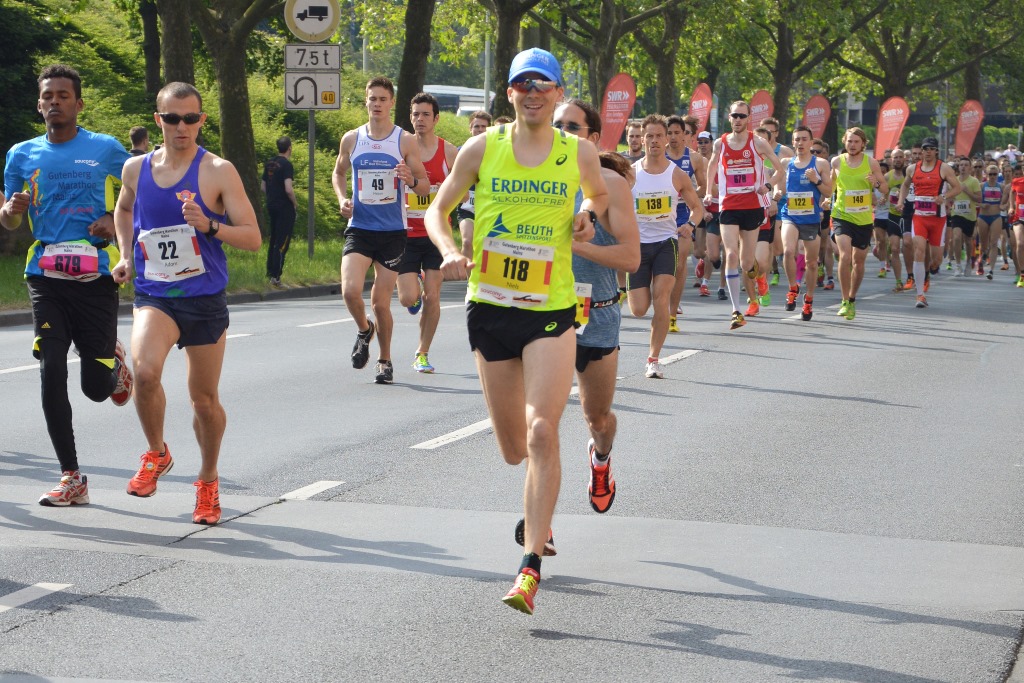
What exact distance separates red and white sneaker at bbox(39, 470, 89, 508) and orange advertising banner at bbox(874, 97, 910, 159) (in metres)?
31.4

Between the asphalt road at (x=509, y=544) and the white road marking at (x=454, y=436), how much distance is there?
2.6 inches

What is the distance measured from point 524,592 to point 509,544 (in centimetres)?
142

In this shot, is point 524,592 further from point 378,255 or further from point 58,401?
point 378,255

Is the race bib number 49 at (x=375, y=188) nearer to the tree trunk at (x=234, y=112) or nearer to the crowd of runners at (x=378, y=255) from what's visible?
the crowd of runners at (x=378, y=255)

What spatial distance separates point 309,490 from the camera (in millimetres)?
7824

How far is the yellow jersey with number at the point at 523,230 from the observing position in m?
5.77

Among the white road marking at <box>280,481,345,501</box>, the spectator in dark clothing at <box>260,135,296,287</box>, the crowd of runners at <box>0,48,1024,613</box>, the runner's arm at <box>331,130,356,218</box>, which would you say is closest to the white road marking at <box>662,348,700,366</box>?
the crowd of runners at <box>0,48,1024,613</box>

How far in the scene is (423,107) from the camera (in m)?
12.5

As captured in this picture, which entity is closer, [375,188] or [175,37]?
[375,188]

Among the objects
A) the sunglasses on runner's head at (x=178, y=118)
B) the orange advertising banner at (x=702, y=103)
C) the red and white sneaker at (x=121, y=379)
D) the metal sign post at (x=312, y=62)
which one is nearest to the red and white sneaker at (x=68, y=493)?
the red and white sneaker at (x=121, y=379)

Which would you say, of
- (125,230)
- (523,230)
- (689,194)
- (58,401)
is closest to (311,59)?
(689,194)

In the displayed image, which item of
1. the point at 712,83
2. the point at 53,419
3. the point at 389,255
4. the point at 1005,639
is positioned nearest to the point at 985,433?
the point at 389,255

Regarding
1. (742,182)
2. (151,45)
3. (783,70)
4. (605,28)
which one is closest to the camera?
(742,182)

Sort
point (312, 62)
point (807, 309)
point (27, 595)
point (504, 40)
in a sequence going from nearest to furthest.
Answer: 1. point (27, 595)
2. point (807, 309)
3. point (312, 62)
4. point (504, 40)
